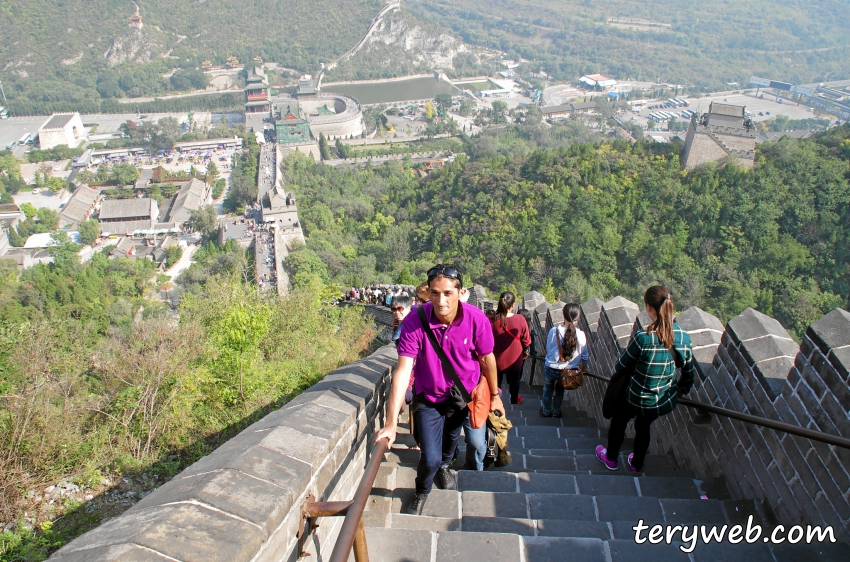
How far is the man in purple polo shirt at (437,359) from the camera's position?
279cm

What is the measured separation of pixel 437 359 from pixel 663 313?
1.32 metres

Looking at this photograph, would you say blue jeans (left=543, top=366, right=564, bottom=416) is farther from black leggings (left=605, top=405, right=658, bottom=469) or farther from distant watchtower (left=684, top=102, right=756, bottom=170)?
distant watchtower (left=684, top=102, right=756, bottom=170)

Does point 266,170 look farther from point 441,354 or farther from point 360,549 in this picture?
point 360,549

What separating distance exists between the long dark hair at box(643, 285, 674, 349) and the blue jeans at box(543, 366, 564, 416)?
1981 mm

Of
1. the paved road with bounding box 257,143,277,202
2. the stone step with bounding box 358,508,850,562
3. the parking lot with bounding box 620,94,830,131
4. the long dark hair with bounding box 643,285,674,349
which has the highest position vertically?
the long dark hair with bounding box 643,285,674,349

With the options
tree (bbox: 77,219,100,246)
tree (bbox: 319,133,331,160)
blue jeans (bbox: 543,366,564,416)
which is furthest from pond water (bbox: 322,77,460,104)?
blue jeans (bbox: 543,366,564,416)

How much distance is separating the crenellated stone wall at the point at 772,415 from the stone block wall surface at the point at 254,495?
2.20 m

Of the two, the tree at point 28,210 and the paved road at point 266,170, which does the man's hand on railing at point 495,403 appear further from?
the tree at point 28,210

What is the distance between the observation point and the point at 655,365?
3.19m

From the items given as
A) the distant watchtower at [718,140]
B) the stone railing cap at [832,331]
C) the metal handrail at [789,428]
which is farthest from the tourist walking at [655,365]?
the distant watchtower at [718,140]

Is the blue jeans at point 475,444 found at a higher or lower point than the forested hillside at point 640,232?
higher

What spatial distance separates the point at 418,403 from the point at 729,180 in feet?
102

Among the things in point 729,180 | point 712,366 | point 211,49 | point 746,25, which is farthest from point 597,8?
point 712,366

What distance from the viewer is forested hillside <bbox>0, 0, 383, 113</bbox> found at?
273 feet
